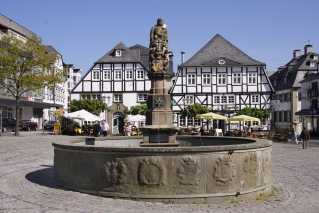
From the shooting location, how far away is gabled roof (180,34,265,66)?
48250 mm

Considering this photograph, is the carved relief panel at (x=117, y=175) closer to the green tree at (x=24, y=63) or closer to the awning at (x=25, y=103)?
the green tree at (x=24, y=63)

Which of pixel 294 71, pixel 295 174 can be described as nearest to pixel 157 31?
pixel 295 174

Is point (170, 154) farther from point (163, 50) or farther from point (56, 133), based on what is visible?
point (56, 133)

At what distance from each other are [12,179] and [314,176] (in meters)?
8.46

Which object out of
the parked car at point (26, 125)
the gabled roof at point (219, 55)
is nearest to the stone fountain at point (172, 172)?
the parked car at point (26, 125)

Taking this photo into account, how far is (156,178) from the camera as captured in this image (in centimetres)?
805

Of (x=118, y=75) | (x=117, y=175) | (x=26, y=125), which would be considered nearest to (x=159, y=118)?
(x=117, y=175)

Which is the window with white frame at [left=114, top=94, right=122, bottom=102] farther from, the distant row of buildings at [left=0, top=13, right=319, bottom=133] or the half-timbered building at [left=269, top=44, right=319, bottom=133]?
the half-timbered building at [left=269, top=44, right=319, bottom=133]

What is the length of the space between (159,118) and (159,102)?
470mm

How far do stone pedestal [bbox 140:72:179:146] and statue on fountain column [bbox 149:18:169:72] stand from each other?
0.21m

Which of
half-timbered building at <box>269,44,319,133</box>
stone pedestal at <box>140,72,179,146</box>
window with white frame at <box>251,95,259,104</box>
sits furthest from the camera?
half-timbered building at <box>269,44,319,133</box>

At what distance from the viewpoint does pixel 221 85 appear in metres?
48.1

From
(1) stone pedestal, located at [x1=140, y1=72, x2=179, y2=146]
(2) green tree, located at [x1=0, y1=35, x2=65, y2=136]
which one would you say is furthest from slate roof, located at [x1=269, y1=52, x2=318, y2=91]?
Answer: (1) stone pedestal, located at [x1=140, y1=72, x2=179, y2=146]

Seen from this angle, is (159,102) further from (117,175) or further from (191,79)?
(191,79)
